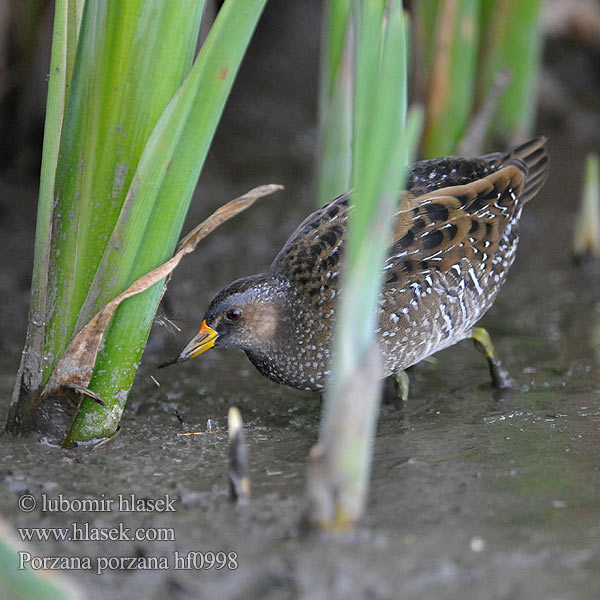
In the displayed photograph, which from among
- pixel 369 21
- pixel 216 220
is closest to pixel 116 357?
pixel 216 220

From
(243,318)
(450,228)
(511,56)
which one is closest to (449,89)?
(511,56)

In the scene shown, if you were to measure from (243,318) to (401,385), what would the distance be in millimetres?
657

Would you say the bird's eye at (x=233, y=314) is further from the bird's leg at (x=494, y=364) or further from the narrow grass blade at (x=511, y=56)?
the narrow grass blade at (x=511, y=56)

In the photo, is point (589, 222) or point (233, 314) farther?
point (589, 222)

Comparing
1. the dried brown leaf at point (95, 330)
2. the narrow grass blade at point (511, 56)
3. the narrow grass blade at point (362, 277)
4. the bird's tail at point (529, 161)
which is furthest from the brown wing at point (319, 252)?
the narrow grass blade at point (511, 56)

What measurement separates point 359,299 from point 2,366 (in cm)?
226

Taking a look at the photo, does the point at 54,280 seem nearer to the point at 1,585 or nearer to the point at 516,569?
the point at 1,585

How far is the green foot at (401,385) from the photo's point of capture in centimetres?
323

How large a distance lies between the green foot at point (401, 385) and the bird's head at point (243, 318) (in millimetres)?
513

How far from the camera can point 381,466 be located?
2434mm

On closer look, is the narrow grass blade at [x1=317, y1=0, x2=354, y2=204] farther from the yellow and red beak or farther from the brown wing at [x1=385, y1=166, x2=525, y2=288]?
the yellow and red beak

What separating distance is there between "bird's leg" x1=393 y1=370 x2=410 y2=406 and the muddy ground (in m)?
0.06

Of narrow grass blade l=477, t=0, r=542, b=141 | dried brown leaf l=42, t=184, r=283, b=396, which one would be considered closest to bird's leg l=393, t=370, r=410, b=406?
dried brown leaf l=42, t=184, r=283, b=396

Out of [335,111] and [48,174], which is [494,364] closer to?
[335,111]
